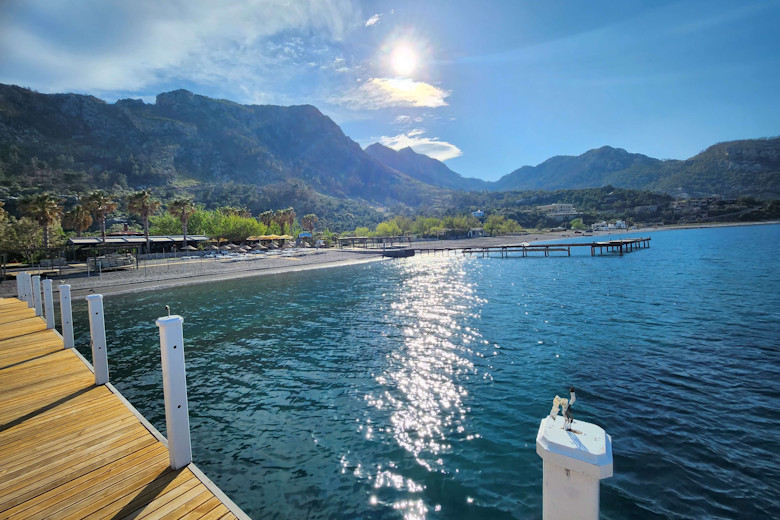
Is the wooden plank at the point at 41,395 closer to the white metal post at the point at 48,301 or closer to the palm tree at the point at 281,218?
the white metal post at the point at 48,301

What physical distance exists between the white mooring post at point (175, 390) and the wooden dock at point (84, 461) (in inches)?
10.4

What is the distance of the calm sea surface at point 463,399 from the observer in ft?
19.4

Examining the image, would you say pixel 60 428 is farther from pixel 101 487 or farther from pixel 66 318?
pixel 66 318

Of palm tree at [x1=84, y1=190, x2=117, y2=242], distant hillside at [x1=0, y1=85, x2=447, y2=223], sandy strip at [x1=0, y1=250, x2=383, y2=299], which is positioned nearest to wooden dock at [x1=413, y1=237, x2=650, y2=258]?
sandy strip at [x1=0, y1=250, x2=383, y2=299]

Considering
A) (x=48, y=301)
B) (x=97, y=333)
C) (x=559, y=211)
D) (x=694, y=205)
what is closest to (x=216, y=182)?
(x=559, y=211)

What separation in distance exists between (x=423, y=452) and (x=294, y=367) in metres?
6.17

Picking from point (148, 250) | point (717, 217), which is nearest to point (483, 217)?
point (717, 217)

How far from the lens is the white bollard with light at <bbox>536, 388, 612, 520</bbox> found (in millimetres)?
1921

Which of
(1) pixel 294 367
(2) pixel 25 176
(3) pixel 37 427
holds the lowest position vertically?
(1) pixel 294 367

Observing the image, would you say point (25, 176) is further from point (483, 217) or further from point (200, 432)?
point (483, 217)

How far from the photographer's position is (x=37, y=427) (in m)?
5.35

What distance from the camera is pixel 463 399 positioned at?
9203mm

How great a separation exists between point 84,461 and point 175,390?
5.71ft

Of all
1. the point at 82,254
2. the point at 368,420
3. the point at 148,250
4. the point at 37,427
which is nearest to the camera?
the point at 37,427
